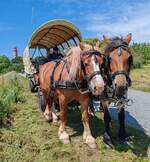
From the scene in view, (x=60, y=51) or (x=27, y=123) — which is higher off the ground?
(x=60, y=51)

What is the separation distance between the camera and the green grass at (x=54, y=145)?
25.5 ft

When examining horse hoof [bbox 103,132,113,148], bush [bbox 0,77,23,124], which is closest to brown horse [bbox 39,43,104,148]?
horse hoof [bbox 103,132,113,148]

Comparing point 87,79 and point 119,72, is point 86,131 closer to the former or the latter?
point 87,79

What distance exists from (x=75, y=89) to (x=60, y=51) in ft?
12.9

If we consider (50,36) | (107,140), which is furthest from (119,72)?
(50,36)

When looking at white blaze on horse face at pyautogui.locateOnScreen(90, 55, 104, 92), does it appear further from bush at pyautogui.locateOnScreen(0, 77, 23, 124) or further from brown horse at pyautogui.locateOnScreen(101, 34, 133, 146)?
bush at pyautogui.locateOnScreen(0, 77, 23, 124)

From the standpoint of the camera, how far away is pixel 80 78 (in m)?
8.30

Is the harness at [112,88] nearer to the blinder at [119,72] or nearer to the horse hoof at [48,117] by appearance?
the blinder at [119,72]

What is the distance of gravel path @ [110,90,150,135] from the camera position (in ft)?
35.3

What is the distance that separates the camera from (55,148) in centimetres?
817

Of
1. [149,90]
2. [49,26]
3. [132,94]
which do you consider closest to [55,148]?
[49,26]

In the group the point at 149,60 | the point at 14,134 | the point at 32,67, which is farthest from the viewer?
the point at 149,60

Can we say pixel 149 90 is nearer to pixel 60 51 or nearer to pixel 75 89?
pixel 60 51

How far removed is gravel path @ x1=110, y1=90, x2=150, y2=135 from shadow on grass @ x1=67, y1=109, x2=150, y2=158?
0.58 metres
